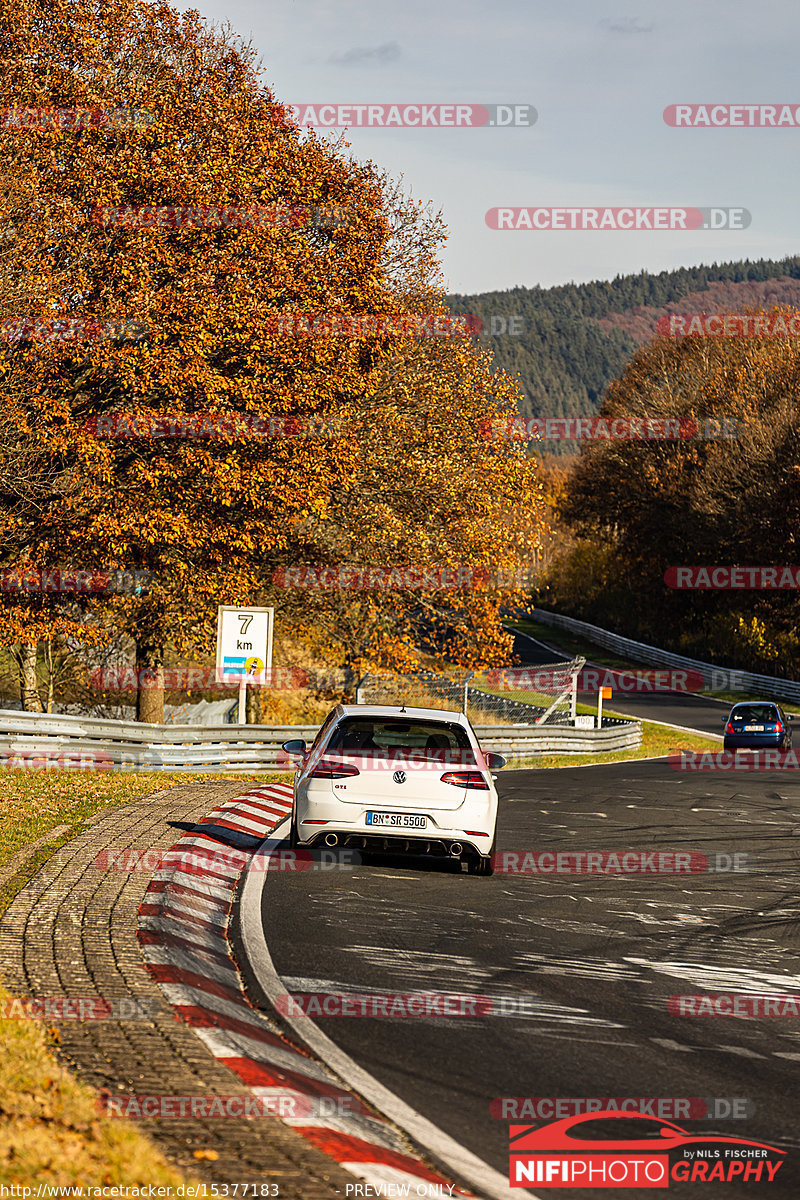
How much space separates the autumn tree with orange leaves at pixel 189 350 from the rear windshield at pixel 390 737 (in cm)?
1054

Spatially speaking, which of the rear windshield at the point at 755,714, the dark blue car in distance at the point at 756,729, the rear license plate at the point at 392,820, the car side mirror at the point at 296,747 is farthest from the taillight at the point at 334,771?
the rear windshield at the point at 755,714

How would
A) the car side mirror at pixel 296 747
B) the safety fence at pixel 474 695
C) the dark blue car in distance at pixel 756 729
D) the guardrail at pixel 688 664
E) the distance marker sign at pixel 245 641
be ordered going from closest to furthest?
the car side mirror at pixel 296 747 < the distance marker sign at pixel 245 641 < the dark blue car in distance at pixel 756 729 < the safety fence at pixel 474 695 < the guardrail at pixel 688 664

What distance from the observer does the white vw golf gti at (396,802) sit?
1070 centimetres

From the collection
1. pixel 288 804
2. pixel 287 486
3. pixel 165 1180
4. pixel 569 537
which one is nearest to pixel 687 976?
pixel 165 1180

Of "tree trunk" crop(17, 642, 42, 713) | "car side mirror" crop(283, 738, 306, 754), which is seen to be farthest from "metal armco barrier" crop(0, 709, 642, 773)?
"tree trunk" crop(17, 642, 42, 713)

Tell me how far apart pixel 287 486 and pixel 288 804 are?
314 inches

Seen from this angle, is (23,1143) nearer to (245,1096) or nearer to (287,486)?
(245,1096)

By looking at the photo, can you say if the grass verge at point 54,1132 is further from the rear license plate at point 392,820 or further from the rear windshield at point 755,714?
the rear windshield at point 755,714

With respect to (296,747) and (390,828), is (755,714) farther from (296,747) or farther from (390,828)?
(390,828)

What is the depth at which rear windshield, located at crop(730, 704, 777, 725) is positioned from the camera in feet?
107

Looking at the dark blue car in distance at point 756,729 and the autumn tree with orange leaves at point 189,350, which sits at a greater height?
the autumn tree with orange leaves at point 189,350

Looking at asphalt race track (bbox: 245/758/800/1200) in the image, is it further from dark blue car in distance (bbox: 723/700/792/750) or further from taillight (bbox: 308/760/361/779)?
dark blue car in distance (bbox: 723/700/792/750)

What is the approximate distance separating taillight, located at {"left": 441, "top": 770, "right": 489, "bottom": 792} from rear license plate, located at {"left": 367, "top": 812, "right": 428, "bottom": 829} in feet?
1.49

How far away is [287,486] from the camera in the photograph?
73.6 feet
